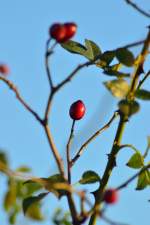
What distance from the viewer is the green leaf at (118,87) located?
6.09 feet

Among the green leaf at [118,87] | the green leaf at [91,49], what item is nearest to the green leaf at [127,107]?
the green leaf at [118,87]

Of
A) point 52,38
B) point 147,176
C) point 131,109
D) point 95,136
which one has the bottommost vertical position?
point 147,176

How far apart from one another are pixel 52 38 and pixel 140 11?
0.33 meters

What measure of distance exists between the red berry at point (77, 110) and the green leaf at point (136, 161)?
23 cm

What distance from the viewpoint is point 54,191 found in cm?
195

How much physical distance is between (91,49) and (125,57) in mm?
445

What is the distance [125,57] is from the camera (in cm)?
204

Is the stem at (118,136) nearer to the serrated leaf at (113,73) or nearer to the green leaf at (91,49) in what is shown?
the serrated leaf at (113,73)

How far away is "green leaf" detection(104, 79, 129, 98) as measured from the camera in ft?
6.09

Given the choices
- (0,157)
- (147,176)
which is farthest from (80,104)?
(0,157)

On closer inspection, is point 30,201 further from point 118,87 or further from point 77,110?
point 118,87

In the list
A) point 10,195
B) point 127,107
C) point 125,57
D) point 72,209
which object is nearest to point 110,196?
point 72,209

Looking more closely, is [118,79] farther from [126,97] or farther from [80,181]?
[80,181]

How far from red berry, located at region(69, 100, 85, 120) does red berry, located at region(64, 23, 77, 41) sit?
34 cm
